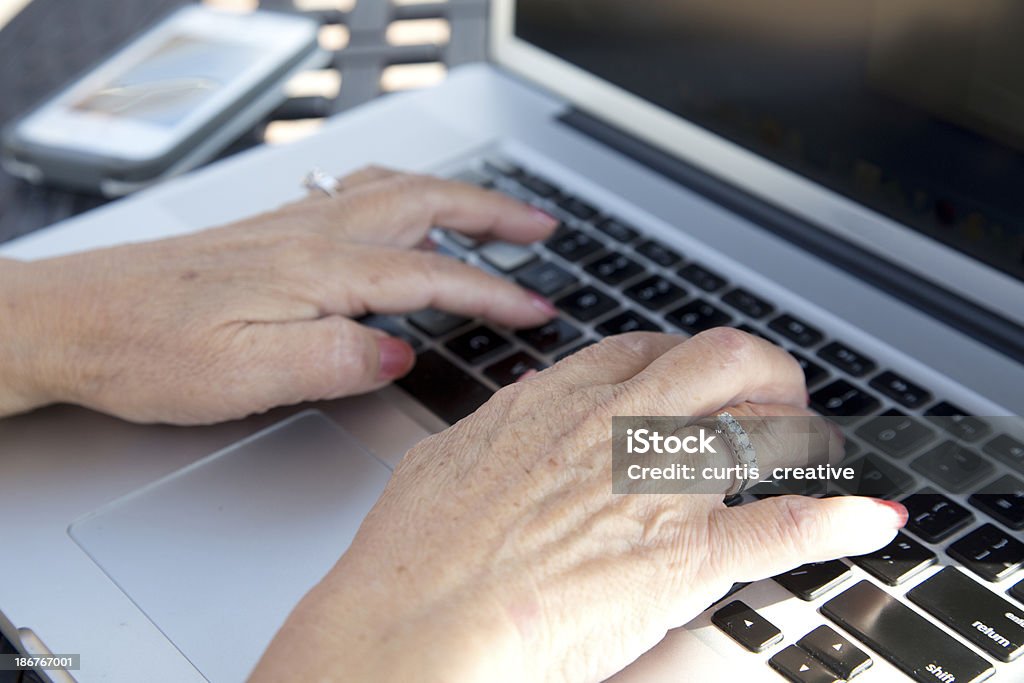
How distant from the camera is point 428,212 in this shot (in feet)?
2.58

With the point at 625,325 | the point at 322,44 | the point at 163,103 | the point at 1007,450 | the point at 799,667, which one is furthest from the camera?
the point at 322,44

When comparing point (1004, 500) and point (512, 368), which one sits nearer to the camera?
point (1004, 500)

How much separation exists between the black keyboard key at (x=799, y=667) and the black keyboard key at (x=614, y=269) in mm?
300

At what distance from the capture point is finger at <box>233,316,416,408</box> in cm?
67

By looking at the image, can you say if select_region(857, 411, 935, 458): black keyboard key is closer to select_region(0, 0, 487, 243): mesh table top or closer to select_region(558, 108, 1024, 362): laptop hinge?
select_region(558, 108, 1024, 362): laptop hinge

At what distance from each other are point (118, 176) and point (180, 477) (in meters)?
0.37

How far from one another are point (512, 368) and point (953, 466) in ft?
0.86

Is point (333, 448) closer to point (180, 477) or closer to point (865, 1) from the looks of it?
point (180, 477)

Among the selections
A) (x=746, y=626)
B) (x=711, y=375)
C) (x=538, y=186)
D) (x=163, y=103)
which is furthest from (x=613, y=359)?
(x=163, y=103)

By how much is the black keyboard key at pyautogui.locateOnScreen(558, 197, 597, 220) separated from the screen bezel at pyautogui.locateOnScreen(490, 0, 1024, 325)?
85 millimetres

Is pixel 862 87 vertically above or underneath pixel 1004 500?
above

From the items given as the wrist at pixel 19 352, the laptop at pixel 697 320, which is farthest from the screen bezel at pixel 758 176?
the wrist at pixel 19 352

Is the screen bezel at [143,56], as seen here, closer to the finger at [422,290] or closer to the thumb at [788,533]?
the finger at [422,290]

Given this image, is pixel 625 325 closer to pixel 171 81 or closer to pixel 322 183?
pixel 322 183
